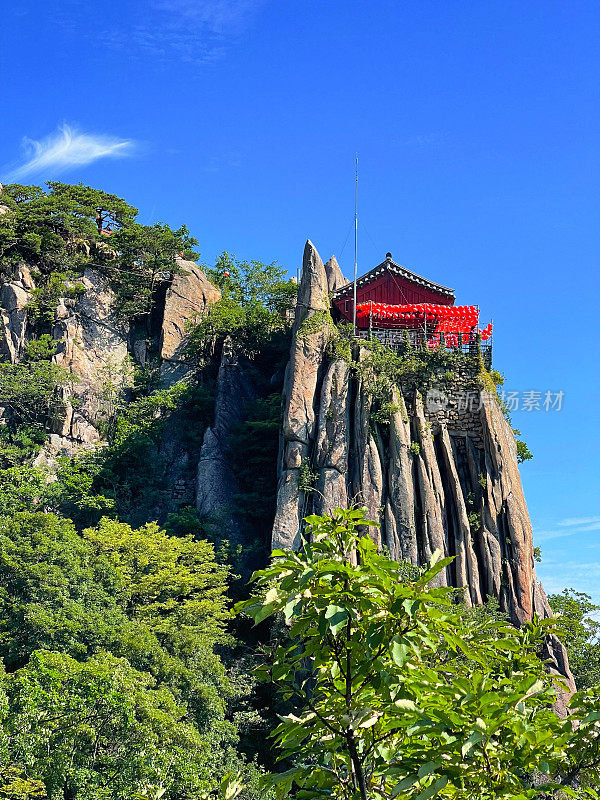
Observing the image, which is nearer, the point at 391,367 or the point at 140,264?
the point at 391,367

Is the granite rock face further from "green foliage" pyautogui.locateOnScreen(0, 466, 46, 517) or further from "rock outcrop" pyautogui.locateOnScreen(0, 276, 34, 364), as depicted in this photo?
"green foliage" pyautogui.locateOnScreen(0, 466, 46, 517)

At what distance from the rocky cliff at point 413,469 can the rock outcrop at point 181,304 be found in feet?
23.7

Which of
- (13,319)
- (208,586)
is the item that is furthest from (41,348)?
(208,586)

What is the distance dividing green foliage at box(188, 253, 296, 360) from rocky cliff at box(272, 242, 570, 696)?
457cm

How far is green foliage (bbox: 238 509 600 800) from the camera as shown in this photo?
4.64 metres

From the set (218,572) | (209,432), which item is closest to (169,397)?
(209,432)

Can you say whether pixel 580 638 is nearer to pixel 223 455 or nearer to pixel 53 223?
pixel 223 455

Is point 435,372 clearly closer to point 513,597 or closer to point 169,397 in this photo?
point 513,597

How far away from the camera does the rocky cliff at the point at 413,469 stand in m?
26.4

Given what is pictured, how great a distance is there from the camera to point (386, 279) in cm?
3275

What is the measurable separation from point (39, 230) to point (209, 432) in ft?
36.3

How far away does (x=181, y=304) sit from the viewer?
116 feet

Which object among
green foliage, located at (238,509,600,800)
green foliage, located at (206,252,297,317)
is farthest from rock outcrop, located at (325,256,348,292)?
green foliage, located at (238,509,600,800)

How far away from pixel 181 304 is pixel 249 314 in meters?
3.21
